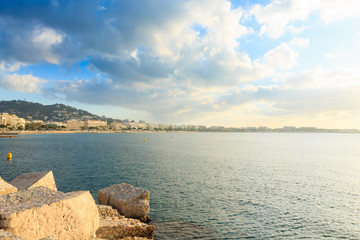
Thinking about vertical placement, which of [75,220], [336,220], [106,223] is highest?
[75,220]

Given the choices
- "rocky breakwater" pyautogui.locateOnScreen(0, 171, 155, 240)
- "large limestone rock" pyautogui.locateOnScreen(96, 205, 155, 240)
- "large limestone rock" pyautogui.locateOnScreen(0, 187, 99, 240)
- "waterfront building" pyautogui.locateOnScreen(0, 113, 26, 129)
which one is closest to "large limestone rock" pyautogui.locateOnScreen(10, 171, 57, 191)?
"rocky breakwater" pyautogui.locateOnScreen(0, 171, 155, 240)

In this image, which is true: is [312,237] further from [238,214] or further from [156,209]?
[156,209]

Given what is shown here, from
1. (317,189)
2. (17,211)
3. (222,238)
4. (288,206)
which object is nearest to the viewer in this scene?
(17,211)

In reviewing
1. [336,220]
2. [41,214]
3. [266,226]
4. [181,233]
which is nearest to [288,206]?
[336,220]

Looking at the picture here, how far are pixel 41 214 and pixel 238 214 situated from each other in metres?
12.2

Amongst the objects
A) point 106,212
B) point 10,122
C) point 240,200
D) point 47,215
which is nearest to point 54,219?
point 47,215

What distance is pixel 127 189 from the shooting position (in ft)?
46.1

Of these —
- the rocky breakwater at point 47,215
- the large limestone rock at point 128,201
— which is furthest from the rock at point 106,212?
the rocky breakwater at point 47,215

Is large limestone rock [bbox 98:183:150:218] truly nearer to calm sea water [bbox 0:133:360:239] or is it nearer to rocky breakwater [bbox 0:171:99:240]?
calm sea water [bbox 0:133:360:239]

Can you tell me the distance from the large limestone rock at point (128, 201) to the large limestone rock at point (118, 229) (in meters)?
0.95

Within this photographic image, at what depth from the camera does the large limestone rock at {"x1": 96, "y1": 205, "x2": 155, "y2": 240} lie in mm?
9398

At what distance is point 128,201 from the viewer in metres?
12.9

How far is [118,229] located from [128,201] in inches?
123

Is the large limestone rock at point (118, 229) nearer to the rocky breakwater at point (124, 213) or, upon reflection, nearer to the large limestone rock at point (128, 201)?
the rocky breakwater at point (124, 213)
